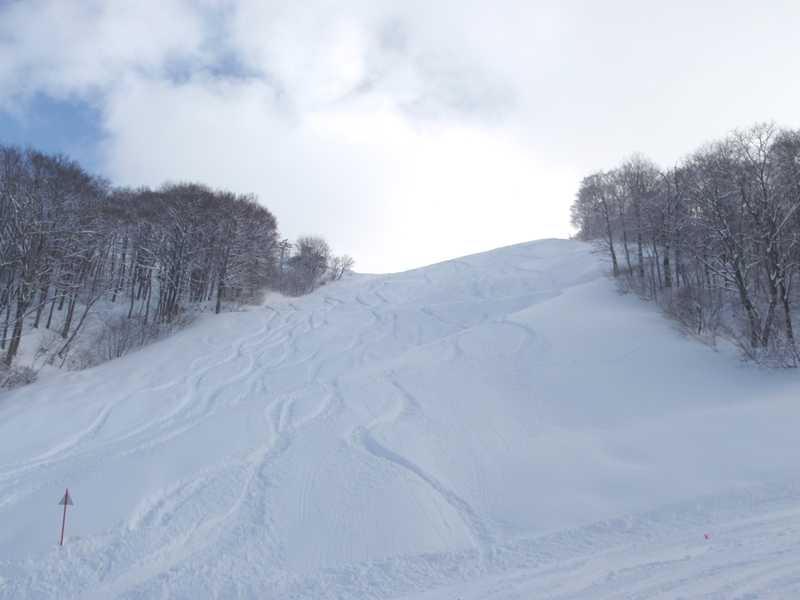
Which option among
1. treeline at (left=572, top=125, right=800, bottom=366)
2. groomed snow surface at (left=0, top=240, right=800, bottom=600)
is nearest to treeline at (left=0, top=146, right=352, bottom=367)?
groomed snow surface at (left=0, top=240, right=800, bottom=600)

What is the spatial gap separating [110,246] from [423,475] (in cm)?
2678

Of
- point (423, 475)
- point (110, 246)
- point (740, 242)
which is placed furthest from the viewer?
point (110, 246)

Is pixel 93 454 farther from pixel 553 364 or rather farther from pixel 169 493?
A: pixel 553 364

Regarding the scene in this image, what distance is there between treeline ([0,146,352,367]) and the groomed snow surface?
7654 mm

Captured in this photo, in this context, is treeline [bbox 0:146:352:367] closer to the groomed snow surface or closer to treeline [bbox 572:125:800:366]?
the groomed snow surface

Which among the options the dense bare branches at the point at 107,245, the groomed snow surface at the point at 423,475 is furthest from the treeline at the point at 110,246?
the groomed snow surface at the point at 423,475

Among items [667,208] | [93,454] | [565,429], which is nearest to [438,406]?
[565,429]

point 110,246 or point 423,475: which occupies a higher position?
point 110,246

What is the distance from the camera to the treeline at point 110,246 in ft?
57.4

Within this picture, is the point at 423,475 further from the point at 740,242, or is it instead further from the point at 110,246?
the point at 110,246

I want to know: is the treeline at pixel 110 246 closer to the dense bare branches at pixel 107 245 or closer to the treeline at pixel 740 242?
the dense bare branches at pixel 107 245

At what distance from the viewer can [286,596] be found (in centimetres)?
431

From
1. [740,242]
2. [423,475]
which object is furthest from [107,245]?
[740,242]

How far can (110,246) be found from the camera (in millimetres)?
25406
